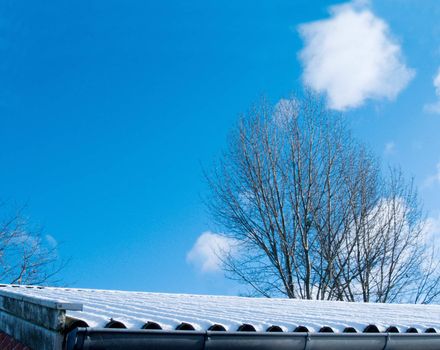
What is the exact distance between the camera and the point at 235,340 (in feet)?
11.5

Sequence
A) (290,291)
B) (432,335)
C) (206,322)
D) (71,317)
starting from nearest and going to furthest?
(71,317) < (206,322) < (432,335) < (290,291)

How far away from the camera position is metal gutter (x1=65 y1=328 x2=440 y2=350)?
3.02 meters

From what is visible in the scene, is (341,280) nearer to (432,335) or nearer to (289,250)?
(289,250)

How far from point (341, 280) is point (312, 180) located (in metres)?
3.35

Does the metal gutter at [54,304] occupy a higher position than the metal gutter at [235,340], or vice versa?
the metal gutter at [54,304]

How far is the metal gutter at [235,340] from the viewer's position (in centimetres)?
302

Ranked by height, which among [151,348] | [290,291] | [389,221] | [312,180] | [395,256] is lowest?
[151,348]

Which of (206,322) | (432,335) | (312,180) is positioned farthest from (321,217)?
(206,322)

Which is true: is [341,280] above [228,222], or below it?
below

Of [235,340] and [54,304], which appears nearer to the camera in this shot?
[54,304]

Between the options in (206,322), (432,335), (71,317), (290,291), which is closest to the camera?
(71,317)

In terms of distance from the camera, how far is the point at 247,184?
1761 cm

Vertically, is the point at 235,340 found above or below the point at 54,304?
below

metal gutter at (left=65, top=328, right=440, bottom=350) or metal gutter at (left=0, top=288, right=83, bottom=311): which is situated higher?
metal gutter at (left=0, top=288, right=83, bottom=311)
